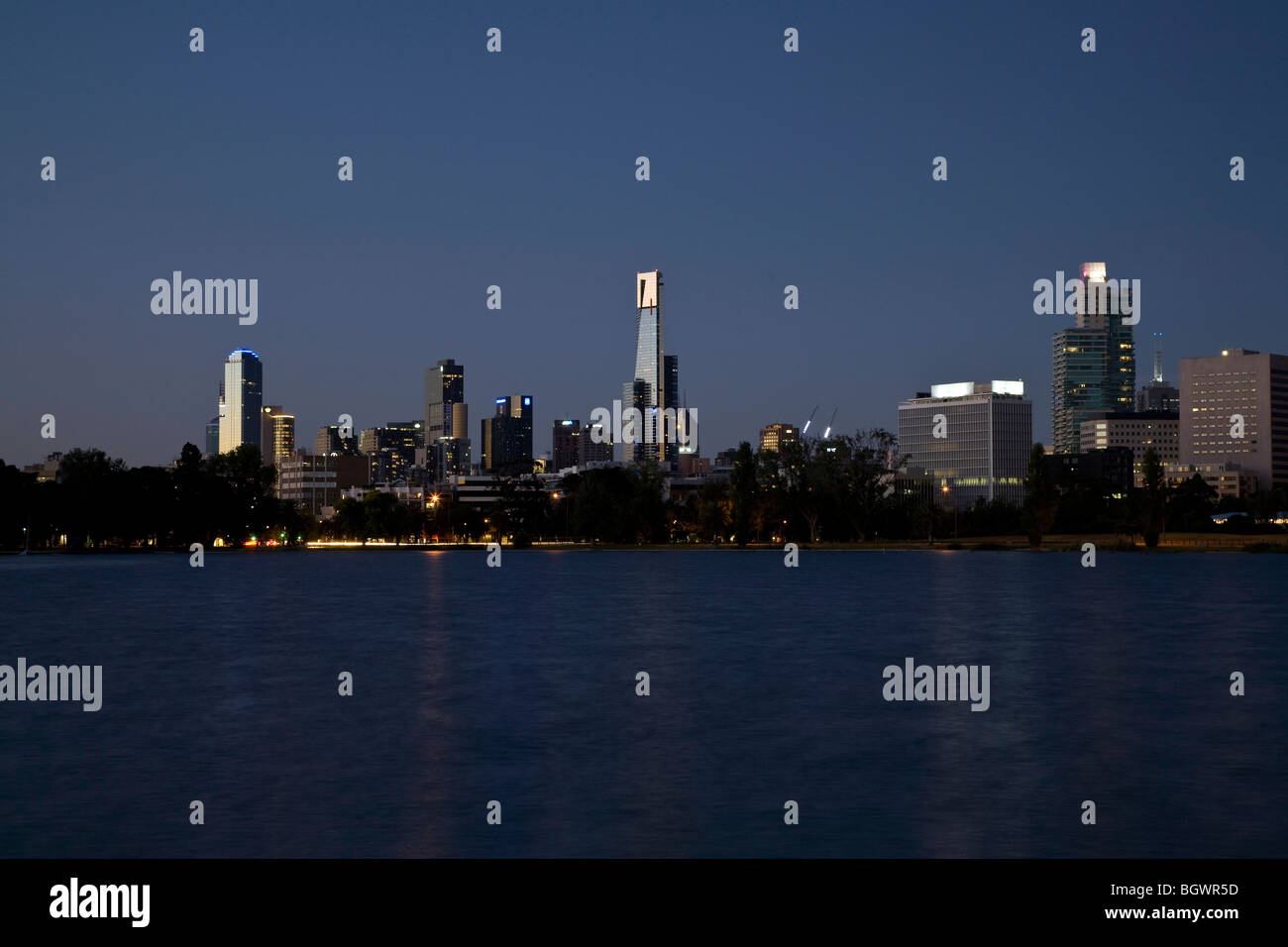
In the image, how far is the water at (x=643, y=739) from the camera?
75.0ft

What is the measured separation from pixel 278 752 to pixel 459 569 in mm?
144236

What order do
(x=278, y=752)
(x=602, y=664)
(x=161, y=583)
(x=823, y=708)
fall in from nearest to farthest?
(x=278, y=752) → (x=823, y=708) → (x=602, y=664) → (x=161, y=583)

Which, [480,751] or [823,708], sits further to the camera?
[823,708]

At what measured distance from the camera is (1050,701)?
41719mm

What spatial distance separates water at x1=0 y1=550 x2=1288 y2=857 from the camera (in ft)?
75.0

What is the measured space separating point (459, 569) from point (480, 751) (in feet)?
474

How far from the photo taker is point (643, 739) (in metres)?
33.4

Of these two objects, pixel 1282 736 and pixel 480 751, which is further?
pixel 1282 736

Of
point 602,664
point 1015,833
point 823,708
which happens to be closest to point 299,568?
point 602,664
